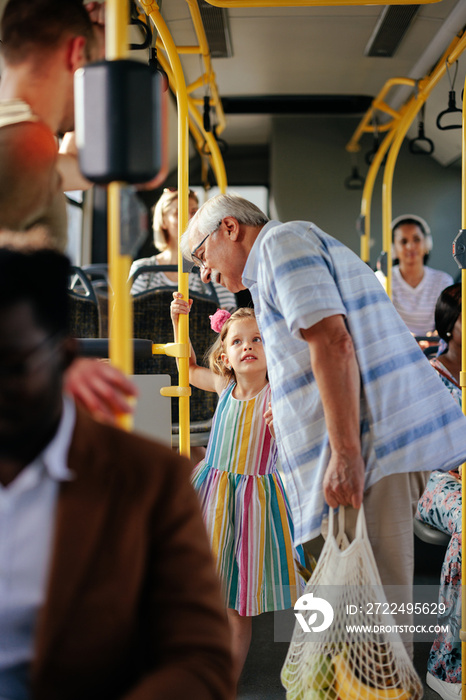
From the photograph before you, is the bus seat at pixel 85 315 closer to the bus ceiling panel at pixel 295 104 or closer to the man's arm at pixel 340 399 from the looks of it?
the man's arm at pixel 340 399

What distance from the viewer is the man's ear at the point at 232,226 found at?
187 centimetres

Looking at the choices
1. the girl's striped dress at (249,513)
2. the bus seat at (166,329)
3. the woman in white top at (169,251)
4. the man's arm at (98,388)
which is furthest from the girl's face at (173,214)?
the man's arm at (98,388)

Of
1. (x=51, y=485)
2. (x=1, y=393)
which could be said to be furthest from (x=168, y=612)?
(x=1, y=393)

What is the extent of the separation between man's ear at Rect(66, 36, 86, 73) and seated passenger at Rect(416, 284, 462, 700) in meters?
2.07

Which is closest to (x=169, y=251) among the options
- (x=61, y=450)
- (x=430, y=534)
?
(x=430, y=534)

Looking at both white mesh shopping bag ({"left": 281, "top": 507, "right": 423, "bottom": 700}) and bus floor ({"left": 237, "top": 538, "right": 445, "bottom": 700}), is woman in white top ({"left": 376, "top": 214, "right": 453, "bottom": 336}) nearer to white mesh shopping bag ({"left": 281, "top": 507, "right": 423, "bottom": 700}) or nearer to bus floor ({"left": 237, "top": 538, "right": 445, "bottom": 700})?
bus floor ({"left": 237, "top": 538, "right": 445, "bottom": 700})

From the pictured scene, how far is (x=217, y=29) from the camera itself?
417 centimetres

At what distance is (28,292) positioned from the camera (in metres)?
0.70

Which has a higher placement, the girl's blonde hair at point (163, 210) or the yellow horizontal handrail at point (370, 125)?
the yellow horizontal handrail at point (370, 125)

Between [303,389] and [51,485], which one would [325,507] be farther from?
[51,485]

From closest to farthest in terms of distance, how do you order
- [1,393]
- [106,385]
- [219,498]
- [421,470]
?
1. [1,393]
2. [106,385]
3. [421,470]
4. [219,498]

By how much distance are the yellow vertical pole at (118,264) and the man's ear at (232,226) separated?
1038mm

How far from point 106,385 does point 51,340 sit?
104 mm

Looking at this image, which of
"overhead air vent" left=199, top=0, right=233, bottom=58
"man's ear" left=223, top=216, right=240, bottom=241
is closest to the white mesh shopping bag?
"man's ear" left=223, top=216, right=240, bottom=241
